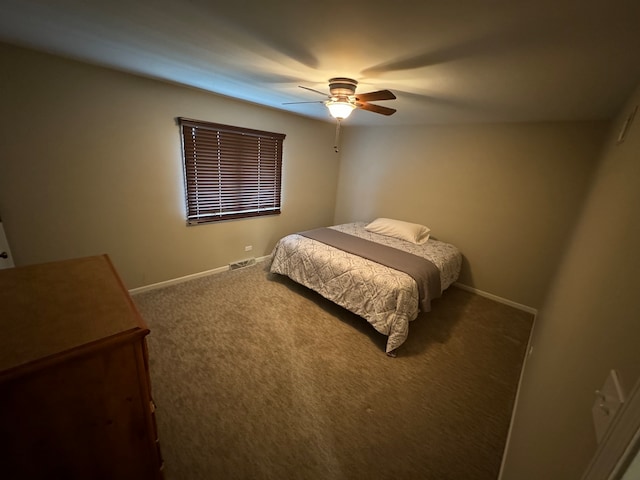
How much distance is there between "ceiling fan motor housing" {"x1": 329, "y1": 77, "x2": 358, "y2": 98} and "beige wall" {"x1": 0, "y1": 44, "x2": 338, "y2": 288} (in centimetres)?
160

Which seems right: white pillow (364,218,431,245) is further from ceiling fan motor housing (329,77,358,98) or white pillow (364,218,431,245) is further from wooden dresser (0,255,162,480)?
wooden dresser (0,255,162,480)

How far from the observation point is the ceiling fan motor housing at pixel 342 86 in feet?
6.09

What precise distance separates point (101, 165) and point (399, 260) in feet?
9.63

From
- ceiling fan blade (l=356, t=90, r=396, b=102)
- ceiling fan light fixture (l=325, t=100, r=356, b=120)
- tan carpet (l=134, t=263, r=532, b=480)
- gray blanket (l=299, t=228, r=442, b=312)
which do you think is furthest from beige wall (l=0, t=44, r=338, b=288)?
ceiling fan blade (l=356, t=90, r=396, b=102)

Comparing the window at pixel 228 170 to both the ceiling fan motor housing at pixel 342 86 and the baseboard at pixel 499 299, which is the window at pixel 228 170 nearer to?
the ceiling fan motor housing at pixel 342 86

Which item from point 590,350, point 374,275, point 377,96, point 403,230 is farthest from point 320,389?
point 403,230

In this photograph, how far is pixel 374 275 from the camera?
2.36 meters

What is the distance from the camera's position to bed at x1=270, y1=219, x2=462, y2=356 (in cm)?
222

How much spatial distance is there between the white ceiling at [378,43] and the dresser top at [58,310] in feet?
3.93

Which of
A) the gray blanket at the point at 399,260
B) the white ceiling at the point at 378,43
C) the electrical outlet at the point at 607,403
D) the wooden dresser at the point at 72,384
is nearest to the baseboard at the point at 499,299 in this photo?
the gray blanket at the point at 399,260

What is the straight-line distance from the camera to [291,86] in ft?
7.25

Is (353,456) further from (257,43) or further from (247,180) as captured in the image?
(247,180)

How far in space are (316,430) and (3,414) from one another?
140cm

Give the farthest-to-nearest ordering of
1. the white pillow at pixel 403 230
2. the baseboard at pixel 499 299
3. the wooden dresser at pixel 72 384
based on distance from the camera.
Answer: the white pillow at pixel 403 230
the baseboard at pixel 499 299
the wooden dresser at pixel 72 384
